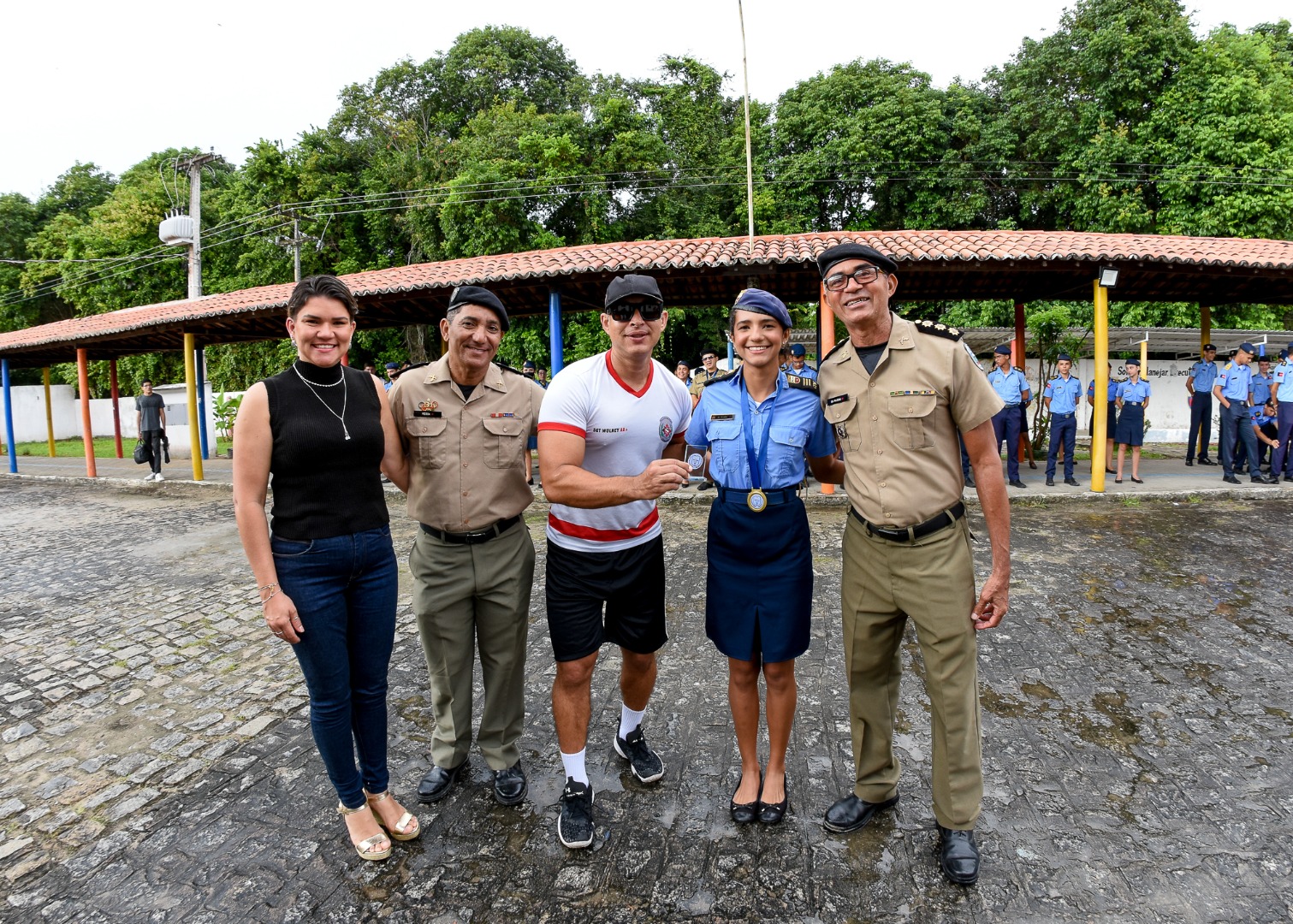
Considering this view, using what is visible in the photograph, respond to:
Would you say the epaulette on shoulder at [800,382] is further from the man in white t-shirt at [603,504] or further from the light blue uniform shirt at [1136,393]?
the light blue uniform shirt at [1136,393]

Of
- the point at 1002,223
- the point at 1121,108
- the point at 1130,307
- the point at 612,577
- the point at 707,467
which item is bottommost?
the point at 612,577

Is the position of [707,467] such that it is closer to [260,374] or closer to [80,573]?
[80,573]

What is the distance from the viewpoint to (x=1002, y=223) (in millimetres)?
21812

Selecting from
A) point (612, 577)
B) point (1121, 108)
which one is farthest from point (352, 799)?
point (1121, 108)

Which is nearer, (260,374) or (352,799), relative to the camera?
(352,799)

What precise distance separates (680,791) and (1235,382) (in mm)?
11491

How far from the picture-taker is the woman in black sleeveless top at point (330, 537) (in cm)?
220

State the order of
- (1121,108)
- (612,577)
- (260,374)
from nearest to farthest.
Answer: (612,577) → (1121,108) → (260,374)

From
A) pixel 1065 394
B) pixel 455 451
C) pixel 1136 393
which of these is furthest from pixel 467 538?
pixel 1136 393

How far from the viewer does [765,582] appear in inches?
96.0

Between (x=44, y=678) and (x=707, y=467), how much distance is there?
13.6ft

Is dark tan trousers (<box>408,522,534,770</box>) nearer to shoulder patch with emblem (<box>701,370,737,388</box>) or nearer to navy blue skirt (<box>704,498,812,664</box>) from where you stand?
navy blue skirt (<box>704,498,812,664</box>)

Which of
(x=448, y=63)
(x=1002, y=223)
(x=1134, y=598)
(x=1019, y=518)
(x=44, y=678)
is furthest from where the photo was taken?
(x=448, y=63)

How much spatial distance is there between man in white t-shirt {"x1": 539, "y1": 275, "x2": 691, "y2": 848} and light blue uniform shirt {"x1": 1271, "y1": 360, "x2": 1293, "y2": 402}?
11409 mm
